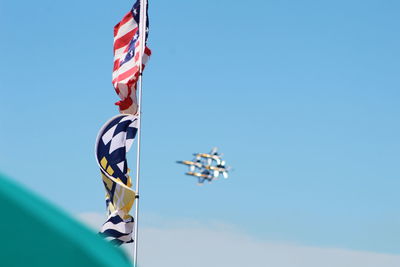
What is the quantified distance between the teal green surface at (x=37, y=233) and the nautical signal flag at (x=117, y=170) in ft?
48.9

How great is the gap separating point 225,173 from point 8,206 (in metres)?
60.7

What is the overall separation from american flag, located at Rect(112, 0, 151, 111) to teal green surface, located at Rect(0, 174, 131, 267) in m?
16.3

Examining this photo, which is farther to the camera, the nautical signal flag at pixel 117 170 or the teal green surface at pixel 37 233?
the nautical signal flag at pixel 117 170

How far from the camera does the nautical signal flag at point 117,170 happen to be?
1741 cm

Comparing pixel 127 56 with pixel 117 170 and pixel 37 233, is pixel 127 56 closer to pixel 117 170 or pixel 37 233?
pixel 117 170

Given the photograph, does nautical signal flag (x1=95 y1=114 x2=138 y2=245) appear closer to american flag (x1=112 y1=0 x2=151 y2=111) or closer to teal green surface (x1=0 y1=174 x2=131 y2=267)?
american flag (x1=112 y1=0 x2=151 y2=111)

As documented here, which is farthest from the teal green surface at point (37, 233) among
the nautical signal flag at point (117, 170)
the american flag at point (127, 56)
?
the american flag at point (127, 56)

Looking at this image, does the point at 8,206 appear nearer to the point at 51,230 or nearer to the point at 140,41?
the point at 51,230

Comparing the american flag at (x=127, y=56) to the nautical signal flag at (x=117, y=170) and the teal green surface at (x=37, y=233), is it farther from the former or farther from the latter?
the teal green surface at (x=37, y=233)

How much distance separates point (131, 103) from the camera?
18.7 meters

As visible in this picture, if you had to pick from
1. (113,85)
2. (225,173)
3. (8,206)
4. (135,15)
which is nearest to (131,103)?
(113,85)

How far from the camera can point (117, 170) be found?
704 inches

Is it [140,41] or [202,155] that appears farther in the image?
[202,155]

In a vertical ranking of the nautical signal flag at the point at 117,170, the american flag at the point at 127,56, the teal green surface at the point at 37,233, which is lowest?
the teal green surface at the point at 37,233
